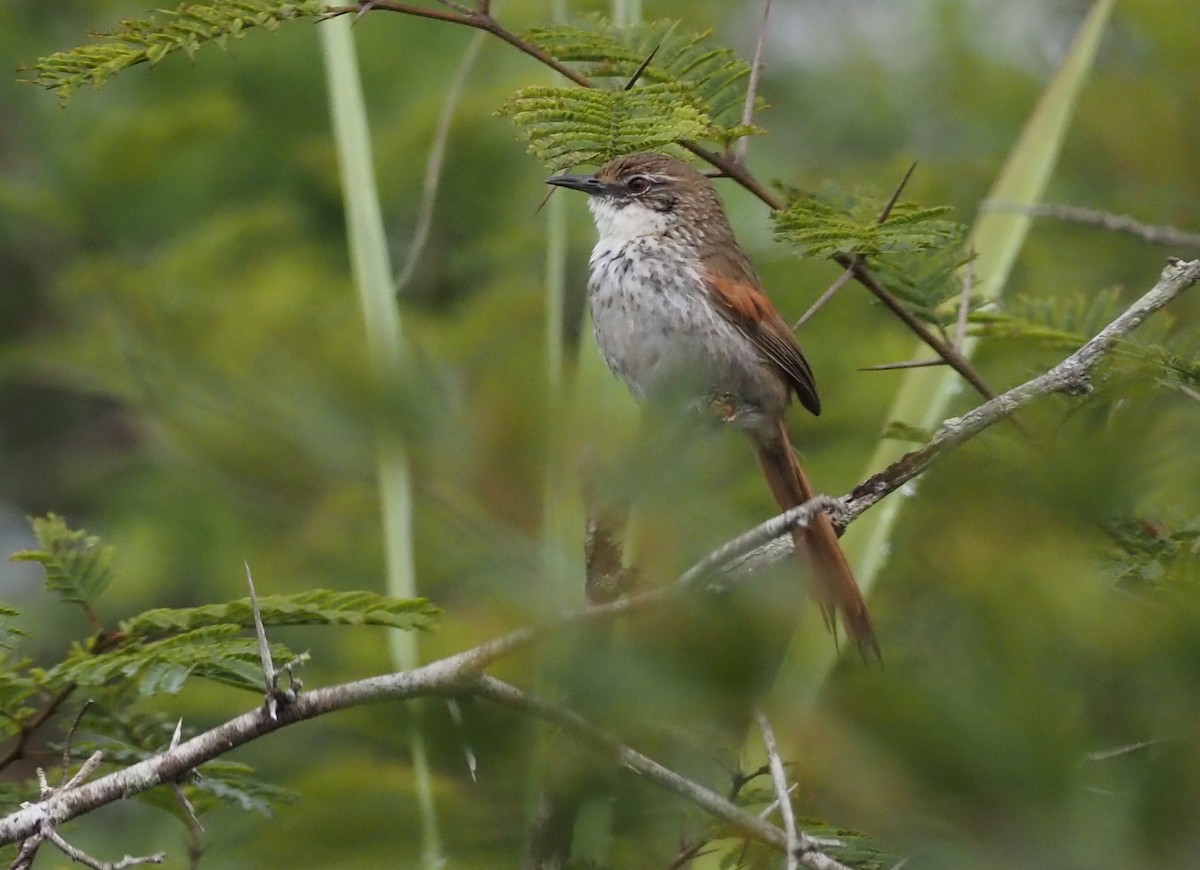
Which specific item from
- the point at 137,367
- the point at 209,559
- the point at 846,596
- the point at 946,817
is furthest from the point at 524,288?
the point at 946,817

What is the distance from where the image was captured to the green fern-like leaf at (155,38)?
2.14m

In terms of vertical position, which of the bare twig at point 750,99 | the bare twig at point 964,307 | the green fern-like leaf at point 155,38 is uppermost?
the green fern-like leaf at point 155,38

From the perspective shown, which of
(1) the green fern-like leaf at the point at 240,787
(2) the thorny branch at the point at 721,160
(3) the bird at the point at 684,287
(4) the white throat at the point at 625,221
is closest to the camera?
(1) the green fern-like leaf at the point at 240,787

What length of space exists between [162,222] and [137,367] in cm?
506

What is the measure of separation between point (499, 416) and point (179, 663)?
1.13m

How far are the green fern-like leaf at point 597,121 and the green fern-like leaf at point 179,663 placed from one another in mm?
801

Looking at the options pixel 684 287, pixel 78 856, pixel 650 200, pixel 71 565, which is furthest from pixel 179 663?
pixel 650 200

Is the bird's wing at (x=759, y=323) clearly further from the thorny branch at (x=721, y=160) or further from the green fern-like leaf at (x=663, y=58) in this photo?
the green fern-like leaf at (x=663, y=58)

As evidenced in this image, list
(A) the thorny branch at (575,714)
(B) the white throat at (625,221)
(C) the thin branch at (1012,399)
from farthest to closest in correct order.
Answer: (B) the white throat at (625,221)
(C) the thin branch at (1012,399)
(A) the thorny branch at (575,714)

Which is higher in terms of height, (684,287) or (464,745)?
(464,745)

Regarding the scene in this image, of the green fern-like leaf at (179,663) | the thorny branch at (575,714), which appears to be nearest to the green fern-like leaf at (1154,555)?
the thorny branch at (575,714)

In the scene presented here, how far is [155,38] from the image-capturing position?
2207mm

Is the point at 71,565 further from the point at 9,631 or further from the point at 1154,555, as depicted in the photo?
the point at 1154,555

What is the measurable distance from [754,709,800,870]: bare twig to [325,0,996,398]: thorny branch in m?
1.33
